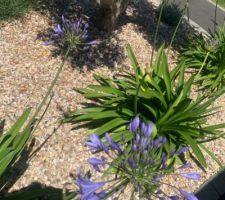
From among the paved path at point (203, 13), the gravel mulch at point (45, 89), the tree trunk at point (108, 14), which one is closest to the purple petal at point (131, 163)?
the gravel mulch at point (45, 89)

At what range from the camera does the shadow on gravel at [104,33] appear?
18.9 feet

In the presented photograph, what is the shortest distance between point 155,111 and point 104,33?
89.6 inches

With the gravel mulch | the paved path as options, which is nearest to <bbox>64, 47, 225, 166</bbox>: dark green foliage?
the gravel mulch

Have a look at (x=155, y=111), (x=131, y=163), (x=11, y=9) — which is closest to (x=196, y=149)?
(x=155, y=111)

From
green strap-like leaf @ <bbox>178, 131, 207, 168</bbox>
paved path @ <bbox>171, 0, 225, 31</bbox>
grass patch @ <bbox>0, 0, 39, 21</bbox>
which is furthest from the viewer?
paved path @ <bbox>171, 0, 225, 31</bbox>

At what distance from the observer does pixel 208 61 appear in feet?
20.9

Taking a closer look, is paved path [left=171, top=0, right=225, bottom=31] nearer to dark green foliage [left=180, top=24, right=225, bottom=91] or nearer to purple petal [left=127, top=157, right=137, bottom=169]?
dark green foliage [left=180, top=24, right=225, bottom=91]

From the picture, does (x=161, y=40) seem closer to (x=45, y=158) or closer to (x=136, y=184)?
(x=45, y=158)

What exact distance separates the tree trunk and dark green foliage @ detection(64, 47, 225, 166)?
1.59m

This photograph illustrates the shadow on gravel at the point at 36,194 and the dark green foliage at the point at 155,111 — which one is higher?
the dark green foliage at the point at 155,111

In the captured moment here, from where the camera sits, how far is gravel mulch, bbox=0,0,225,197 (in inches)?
164

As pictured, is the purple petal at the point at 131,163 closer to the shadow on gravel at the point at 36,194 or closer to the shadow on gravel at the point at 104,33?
the shadow on gravel at the point at 36,194

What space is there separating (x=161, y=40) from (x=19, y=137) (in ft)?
13.7

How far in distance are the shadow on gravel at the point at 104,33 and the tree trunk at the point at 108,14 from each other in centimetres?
12
